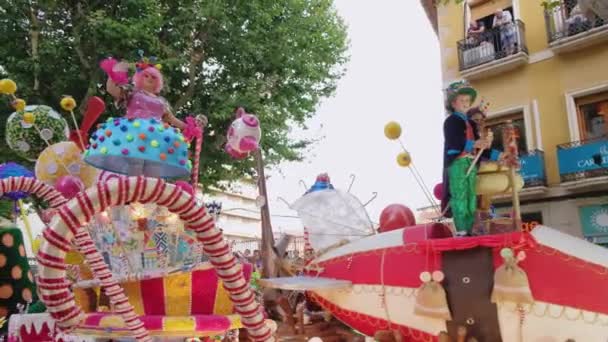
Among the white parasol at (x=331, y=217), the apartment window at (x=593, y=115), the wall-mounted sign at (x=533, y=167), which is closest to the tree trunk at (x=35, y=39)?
the white parasol at (x=331, y=217)

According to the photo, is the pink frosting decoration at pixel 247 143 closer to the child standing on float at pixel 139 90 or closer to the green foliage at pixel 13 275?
the child standing on float at pixel 139 90

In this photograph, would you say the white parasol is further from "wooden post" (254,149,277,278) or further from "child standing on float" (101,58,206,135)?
"child standing on float" (101,58,206,135)

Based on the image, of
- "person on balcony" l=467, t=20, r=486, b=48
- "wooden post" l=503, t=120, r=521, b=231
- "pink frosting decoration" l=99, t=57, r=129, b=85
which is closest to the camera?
"wooden post" l=503, t=120, r=521, b=231

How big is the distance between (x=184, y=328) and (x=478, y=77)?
10.3m

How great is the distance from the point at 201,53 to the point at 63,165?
5661 mm

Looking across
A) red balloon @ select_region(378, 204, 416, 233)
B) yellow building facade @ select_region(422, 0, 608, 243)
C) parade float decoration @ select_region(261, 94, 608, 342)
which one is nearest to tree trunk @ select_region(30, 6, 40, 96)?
parade float decoration @ select_region(261, 94, 608, 342)

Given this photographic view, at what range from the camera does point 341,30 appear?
11.8 metres

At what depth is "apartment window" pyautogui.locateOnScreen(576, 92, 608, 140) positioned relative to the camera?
10.1 meters

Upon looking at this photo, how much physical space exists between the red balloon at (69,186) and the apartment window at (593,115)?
31.8ft

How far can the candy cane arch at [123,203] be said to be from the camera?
142 centimetres

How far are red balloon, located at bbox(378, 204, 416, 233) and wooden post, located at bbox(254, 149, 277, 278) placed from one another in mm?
1060

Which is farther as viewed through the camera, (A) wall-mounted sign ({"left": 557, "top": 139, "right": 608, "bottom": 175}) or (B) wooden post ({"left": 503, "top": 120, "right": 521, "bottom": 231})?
(A) wall-mounted sign ({"left": 557, "top": 139, "right": 608, "bottom": 175})

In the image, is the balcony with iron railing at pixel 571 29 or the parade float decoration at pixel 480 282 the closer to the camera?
the parade float decoration at pixel 480 282

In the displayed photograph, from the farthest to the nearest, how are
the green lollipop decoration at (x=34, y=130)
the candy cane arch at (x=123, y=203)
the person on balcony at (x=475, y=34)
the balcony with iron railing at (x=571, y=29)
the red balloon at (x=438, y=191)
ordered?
the person on balcony at (x=475, y=34) → the balcony with iron railing at (x=571, y=29) → the green lollipop decoration at (x=34, y=130) → the red balloon at (x=438, y=191) → the candy cane arch at (x=123, y=203)
